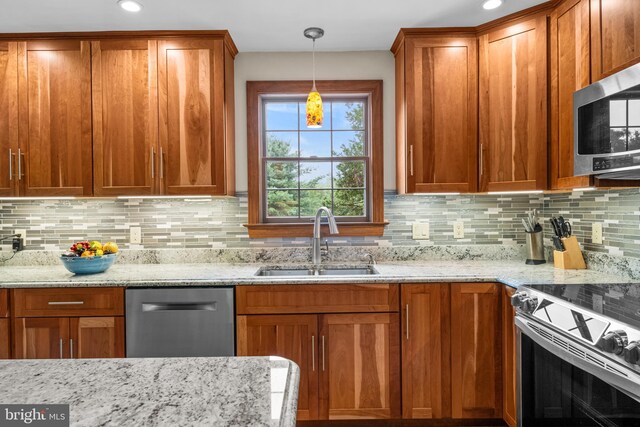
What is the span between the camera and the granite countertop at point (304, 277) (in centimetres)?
211

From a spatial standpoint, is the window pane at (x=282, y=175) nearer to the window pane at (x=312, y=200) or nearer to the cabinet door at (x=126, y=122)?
the window pane at (x=312, y=200)

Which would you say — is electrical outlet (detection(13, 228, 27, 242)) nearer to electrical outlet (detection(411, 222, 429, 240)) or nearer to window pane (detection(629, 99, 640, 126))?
electrical outlet (detection(411, 222, 429, 240))

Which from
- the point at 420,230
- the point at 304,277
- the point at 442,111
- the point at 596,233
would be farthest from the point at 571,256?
the point at 304,277

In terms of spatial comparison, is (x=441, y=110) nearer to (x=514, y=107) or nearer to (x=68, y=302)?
(x=514, y=107)

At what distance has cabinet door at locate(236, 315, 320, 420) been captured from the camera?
2193 mm

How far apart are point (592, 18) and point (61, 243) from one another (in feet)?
11.1

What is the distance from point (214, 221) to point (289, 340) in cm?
105

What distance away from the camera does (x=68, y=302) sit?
2.18m

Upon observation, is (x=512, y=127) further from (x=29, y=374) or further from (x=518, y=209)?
(x=29, y=374)

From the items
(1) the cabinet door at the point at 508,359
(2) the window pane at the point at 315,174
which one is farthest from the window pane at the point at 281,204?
(1) the cabinet door at the point at 508,359

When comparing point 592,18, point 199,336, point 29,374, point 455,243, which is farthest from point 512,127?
point 29,374

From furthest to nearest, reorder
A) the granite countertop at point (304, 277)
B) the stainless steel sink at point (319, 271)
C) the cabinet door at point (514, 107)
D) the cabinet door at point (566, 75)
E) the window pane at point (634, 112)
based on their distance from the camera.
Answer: the stainless steel sink at point (319, 271)
the cabinet door at point (514, 107)
the granite countertop at point (304, 277)
the cabinet door at point (566, 75)
the window pane at point (634, 112)

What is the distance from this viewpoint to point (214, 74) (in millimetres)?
2496

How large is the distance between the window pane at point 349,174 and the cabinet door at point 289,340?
3.56ft
